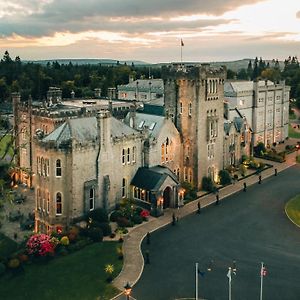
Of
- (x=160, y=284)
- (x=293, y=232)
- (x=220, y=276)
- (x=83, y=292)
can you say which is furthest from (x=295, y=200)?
(x=83, y=292)

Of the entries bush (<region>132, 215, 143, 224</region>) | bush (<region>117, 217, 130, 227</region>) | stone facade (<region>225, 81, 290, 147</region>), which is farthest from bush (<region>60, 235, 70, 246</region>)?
stone facade (<region>225, 81, 290, 147</region>)

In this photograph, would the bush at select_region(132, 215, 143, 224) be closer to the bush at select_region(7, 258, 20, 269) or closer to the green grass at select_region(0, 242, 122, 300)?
the green grass at select_region(0, 242, 122, 300)

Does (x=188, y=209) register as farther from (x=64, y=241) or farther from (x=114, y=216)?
(x=64, y=241)

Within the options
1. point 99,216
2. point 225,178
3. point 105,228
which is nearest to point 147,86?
point 225,178

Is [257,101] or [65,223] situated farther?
[257,101]

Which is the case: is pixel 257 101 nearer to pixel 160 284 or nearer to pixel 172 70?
pixel 172 70
